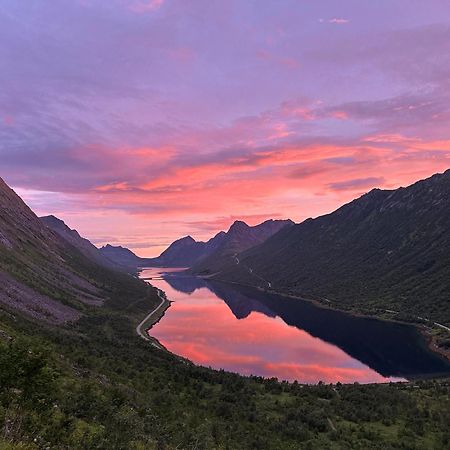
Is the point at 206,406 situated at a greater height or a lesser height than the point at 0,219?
lesser

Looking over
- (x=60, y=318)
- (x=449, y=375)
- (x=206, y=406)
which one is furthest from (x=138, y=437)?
(x=449, y=375)

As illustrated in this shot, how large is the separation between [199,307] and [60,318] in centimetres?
10043

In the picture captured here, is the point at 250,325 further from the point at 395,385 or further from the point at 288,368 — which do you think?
the point at 395,385

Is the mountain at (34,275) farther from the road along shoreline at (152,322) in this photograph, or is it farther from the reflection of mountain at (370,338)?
the reflection of mountain at (370,338)

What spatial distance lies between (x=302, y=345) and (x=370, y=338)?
62.0 ft

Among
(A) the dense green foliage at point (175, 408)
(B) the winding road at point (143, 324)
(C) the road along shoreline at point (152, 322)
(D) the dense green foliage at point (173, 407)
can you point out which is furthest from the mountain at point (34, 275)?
(A) the dense green foliage at point (175, 408)

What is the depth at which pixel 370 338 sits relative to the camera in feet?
343

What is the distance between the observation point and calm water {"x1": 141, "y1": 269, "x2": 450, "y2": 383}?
7594 centimetres

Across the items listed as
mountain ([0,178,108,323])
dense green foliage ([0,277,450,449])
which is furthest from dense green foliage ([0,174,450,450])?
mountain ([0,178,108,323])

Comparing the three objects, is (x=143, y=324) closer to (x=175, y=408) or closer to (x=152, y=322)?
(x=152, y=322)

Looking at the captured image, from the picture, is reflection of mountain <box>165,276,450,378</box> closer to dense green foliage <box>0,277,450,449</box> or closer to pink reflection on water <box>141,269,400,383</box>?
pink reflection on water <box>141,269,400,383</box>

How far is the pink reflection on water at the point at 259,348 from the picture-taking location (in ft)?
246

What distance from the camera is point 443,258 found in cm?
16400

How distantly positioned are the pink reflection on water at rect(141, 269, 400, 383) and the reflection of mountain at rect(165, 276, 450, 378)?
12.5 ft
